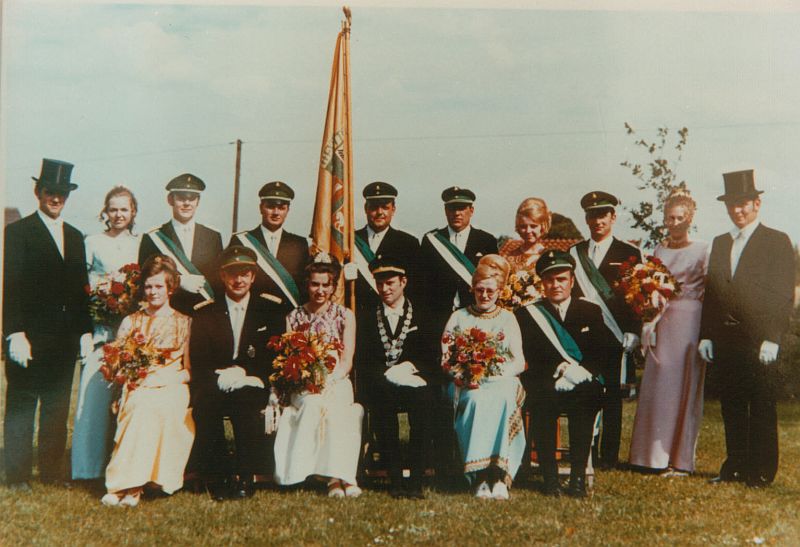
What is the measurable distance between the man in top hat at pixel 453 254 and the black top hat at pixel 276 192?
1052 millimetres

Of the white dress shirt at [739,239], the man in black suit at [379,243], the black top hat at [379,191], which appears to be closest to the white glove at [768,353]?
the white dress shirt at [739,239]

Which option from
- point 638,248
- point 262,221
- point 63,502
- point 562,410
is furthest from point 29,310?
point 638,248

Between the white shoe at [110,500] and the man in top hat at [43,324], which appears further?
the man in top hat at [43,324]

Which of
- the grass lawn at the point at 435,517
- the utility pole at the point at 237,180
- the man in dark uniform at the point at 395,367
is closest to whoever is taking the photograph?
the grass lawn at the point at 435,517

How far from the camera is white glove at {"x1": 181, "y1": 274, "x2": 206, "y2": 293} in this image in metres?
5.49

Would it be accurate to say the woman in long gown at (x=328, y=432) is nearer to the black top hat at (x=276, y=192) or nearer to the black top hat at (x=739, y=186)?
the black top hat at (x=276, y=192)

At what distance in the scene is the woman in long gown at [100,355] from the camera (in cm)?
543

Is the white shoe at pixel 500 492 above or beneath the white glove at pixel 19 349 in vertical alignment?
beneath

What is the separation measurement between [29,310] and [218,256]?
141 centimetres

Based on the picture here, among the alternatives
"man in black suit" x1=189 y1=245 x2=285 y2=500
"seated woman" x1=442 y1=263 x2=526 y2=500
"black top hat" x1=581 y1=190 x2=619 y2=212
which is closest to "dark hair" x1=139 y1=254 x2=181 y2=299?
"man in black suit" x1=189 y1=245 x2=285 y2=500

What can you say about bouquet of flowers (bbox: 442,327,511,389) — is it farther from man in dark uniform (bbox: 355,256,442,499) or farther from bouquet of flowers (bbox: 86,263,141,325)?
bouquet of flowers (bbox: 86,263,141,325)

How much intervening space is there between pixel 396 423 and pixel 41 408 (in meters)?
2.57

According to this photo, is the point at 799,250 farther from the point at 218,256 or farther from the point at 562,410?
the point at 218,256

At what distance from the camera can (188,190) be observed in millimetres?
5551
